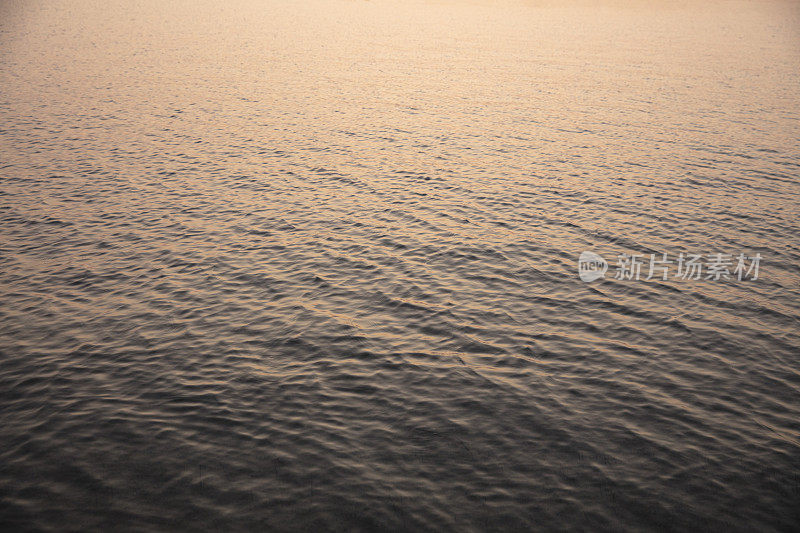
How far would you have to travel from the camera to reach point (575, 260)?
40.5 m

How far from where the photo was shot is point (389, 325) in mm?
32500

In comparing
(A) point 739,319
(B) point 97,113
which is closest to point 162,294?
(A) point 739,319

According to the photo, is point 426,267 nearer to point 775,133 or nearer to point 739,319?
point 739,319

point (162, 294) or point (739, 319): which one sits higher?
point (739, 319)

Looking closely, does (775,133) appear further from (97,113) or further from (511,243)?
(97,113)

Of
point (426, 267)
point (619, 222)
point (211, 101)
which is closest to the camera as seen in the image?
point (426, 267)

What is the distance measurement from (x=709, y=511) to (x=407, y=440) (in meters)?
10.7

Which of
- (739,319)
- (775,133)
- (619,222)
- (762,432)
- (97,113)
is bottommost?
(762,432)

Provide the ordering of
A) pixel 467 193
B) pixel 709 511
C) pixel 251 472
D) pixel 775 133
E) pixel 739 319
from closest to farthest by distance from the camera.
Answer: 1. pixel 709 511
2. pixel 251 472
3. pixel 739 319
4. pixel 467 193
5. pixel 775 133

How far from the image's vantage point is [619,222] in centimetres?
4666

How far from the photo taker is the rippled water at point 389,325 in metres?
21.9

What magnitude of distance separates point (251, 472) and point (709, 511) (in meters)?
15.8

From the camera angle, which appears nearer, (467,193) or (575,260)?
(575,260)

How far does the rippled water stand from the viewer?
21.9m
